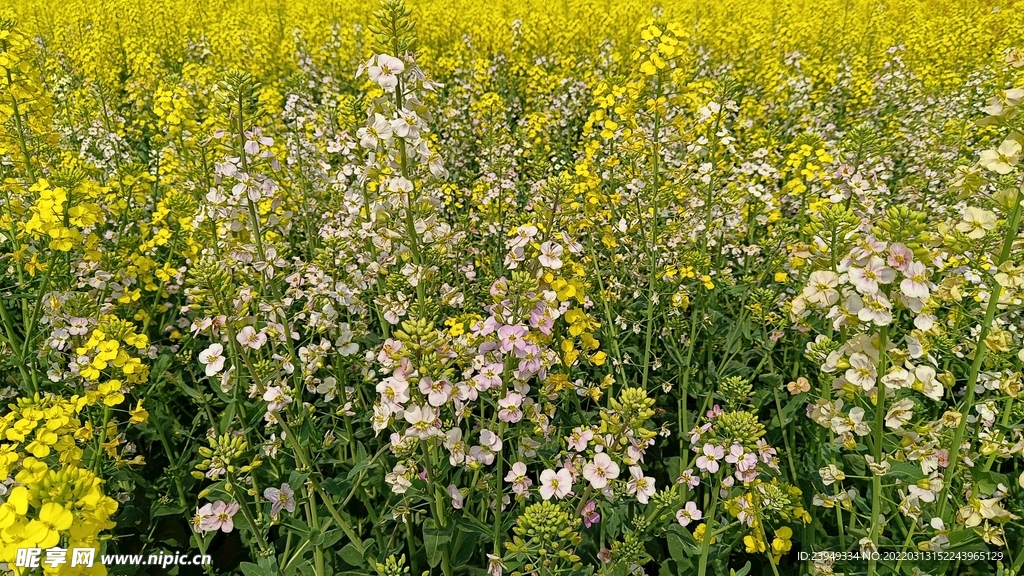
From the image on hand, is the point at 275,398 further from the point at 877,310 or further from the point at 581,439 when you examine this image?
the point at 877,310

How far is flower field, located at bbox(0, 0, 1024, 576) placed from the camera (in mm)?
1993

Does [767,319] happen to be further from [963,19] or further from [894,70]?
[963,19]

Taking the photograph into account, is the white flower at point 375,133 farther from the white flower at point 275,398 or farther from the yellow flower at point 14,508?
the yellow flower at point 14,508

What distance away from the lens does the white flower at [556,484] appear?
79.2 inches

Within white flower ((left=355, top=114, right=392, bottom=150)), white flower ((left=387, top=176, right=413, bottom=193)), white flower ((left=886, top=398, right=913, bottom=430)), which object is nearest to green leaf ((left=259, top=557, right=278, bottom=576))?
white flower ((left=387, top=176, right=413, bottom=193))

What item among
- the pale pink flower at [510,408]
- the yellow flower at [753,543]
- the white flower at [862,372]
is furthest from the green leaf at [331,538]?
the white flower at [862,372]

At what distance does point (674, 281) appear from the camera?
12.1 feet

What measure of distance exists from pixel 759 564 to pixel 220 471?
2.72 metres

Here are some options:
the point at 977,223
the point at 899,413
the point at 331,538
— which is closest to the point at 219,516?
the point at 331,538

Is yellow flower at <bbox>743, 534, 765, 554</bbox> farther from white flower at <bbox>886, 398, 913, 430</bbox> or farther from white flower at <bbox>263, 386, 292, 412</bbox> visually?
white flower at <bbox>263, 386, 292, 412</bbox>

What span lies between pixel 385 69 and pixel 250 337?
1.21m

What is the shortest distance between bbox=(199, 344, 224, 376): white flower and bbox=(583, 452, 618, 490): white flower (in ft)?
4.86

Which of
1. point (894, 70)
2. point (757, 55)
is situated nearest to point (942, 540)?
point (894, 70)

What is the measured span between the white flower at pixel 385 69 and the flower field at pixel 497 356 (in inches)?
1.3
